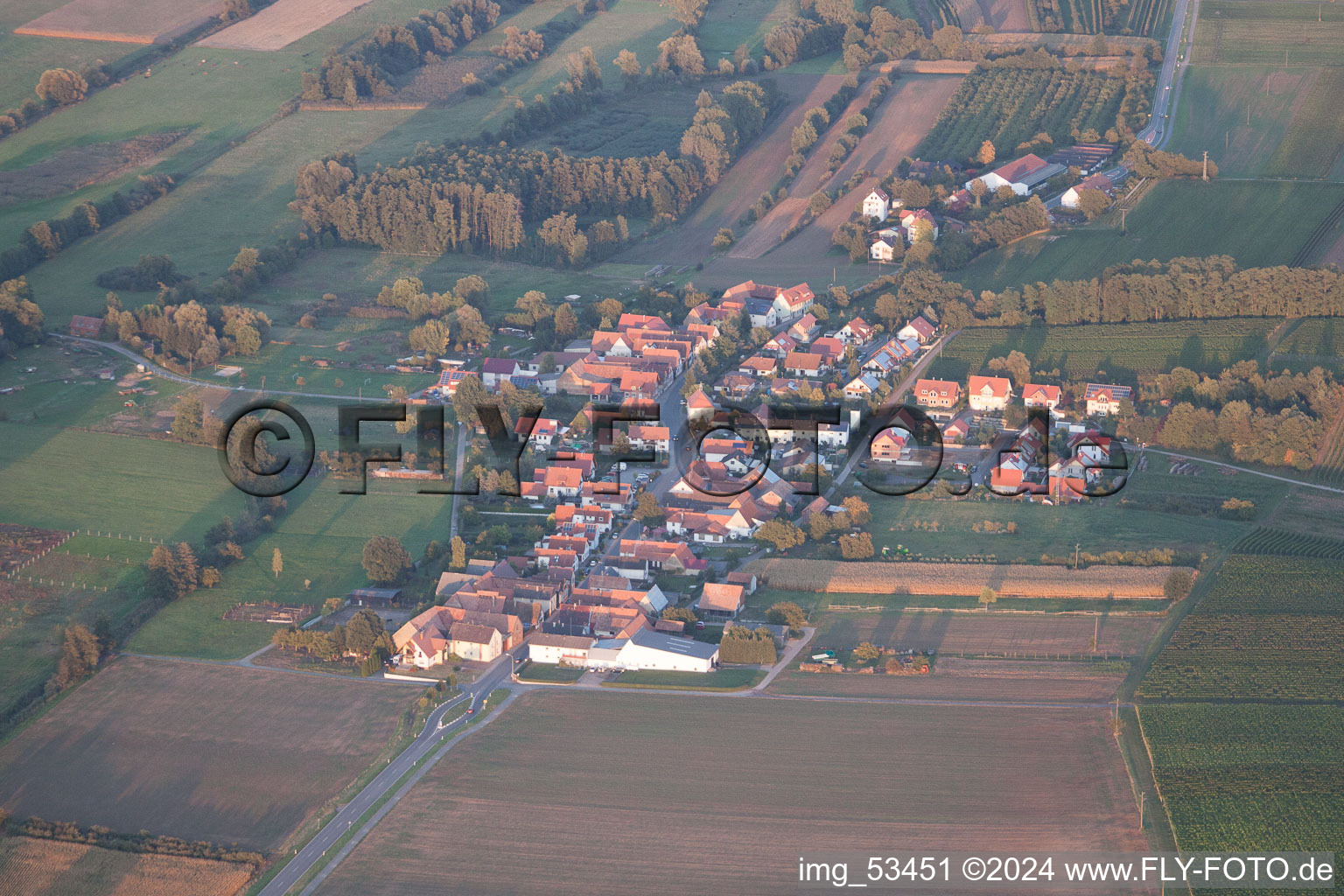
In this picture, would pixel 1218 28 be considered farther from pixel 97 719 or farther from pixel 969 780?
pixel 97 719

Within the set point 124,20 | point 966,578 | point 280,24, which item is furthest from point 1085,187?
point 124,20

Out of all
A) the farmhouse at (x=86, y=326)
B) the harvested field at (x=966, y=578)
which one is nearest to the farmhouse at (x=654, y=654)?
the harvested field at (x=966, y=578)

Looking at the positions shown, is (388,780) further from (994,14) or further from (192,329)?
(994,14)

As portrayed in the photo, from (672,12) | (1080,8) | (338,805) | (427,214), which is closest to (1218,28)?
(1080,8)

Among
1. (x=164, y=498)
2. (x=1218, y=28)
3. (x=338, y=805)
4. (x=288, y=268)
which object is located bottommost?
(x=338, y=805)

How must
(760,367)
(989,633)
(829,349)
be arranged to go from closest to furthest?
(989,633)
(760,367)
(829,349)
